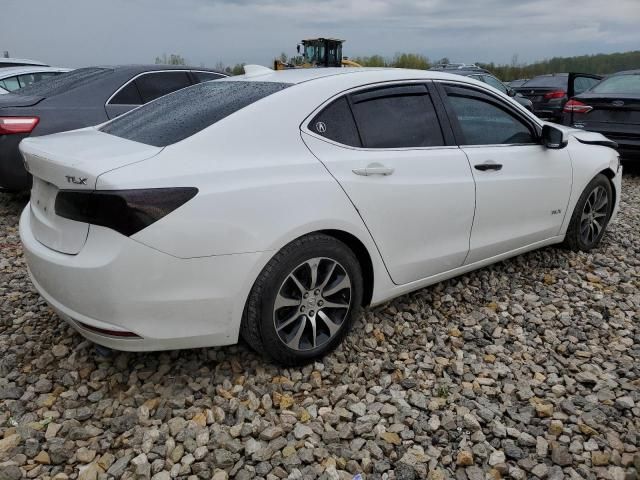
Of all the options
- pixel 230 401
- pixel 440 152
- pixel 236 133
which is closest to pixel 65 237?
pixel 236 133

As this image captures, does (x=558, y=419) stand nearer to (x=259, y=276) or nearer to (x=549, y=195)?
(x=259, y=276)

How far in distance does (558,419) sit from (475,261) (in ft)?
4.08

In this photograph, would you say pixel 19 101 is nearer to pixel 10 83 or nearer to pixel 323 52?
pixel 10 83

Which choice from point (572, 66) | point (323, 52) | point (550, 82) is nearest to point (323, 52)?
point (323, 52)

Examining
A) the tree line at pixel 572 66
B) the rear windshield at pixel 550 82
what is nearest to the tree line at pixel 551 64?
the tree line at pixel 572 66

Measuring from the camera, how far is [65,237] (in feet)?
7.79

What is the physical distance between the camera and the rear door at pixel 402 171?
8.98 ft

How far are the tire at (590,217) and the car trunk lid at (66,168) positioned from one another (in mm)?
3334

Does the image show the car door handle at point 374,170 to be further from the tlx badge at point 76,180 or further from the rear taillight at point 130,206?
the tlx badge at point 76,180

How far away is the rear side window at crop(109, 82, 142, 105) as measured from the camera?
543 cm

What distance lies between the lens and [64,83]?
18.2 feet

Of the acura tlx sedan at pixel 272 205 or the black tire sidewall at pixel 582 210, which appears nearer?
the acura tlx sedan at pixel 272 205

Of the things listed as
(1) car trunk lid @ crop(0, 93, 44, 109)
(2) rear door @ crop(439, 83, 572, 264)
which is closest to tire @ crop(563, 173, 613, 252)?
(2) rear door @ crop(439, 83, 572, 264)

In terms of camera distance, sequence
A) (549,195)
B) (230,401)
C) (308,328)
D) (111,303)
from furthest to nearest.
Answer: (549,195) < (308,328) < (230,401) < (111,303)
